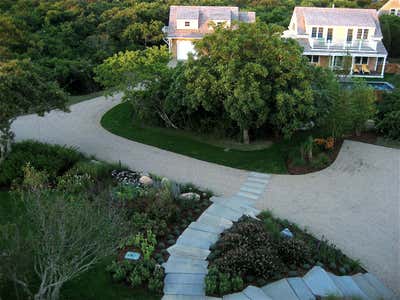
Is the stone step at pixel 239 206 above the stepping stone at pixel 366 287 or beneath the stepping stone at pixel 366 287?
above

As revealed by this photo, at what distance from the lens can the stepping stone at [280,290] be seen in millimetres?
9469

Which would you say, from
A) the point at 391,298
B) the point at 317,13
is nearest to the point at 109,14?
the point at 317,13

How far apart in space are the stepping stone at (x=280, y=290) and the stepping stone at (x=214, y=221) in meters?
2.75

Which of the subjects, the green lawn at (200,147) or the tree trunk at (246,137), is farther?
the tree trunk at (246,137)

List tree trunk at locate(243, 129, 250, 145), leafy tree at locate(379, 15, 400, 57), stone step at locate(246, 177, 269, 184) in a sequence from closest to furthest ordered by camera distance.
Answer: stone step at locate(246, 177, 269, 184), tree trunk at locate(243, 129, 250, 145), leafy tree at locate(379, 15, 400, 57)

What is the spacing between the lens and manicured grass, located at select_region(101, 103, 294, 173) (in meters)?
17.0

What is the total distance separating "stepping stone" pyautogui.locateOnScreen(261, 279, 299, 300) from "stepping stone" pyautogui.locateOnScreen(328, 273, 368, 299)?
1210 mm

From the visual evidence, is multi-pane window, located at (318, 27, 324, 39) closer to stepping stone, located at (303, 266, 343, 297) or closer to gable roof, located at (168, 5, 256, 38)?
gable roof, located at (168, 5, 256, 38)

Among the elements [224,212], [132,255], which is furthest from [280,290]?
[224,212]

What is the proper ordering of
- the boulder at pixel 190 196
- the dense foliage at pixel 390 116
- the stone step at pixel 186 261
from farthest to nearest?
the dense foliage at pixel 390 116 < the boulder at pixel 190 196 < the stone step at pixel 186 261

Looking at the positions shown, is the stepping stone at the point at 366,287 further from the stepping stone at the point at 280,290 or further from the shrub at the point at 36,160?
the shrub at the point at 36,160

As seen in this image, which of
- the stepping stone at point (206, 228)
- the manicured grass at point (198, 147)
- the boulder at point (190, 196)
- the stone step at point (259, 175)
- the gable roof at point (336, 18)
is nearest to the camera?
the stepping stone at point (206, 228)

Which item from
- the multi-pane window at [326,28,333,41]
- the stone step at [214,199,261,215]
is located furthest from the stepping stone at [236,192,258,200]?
the multi-pane window at [326,28,333,41]

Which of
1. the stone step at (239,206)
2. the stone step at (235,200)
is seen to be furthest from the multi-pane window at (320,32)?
the stone step at (239,206)
